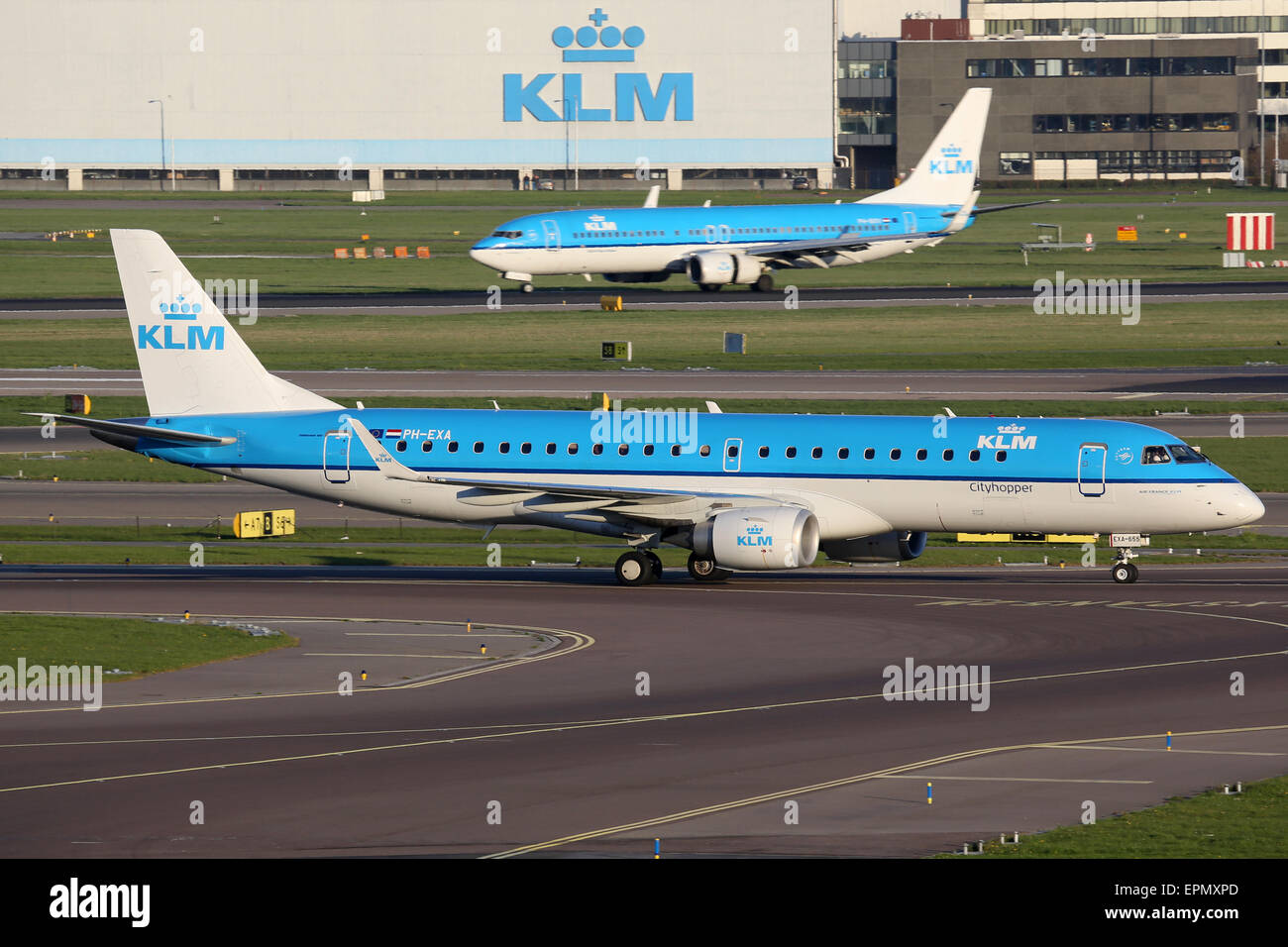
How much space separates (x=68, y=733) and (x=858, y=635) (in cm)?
1680

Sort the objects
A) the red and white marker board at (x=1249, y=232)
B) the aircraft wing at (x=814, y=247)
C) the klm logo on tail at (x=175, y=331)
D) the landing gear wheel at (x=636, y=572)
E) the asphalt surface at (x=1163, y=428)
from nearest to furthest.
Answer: the landing gear wheel at (x=636, y=572) → the klm logo on tail at (x=175, y=331) → the asphalt surface at (x=1163, y=428) → the aircraft wing at (x=814, y=247) → the red and white marker board at (x=1249, y=232)

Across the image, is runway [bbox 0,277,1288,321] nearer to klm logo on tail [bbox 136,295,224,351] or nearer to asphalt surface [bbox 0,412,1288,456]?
asphalt surface [bbox 0,412,1288,456]

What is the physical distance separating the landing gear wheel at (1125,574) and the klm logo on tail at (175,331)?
977 inches

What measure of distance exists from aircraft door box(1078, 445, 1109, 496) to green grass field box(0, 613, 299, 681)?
19640 mm

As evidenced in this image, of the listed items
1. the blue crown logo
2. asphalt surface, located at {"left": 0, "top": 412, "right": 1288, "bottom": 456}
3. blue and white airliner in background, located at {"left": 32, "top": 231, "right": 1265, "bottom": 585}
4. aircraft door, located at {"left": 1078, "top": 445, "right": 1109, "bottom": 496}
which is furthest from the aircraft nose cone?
the blue crown logo

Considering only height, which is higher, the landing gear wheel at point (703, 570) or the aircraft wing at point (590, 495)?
the aircraft wing at point (590, 495)

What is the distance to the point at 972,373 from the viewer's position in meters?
89.5

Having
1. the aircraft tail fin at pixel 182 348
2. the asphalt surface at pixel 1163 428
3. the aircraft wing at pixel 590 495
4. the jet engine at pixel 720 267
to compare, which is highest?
the jet engine at pixel 720 267

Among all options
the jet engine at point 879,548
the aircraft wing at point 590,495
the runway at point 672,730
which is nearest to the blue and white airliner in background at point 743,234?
the aircraft wing at point 590,495

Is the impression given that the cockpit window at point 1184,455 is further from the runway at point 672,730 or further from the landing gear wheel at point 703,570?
the landing gear wheel at point 703,570

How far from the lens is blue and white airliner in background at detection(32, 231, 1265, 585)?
45812 millimetres

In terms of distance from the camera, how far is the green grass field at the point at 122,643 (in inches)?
1427

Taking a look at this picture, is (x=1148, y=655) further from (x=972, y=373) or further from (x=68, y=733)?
(x=972, y=373)
